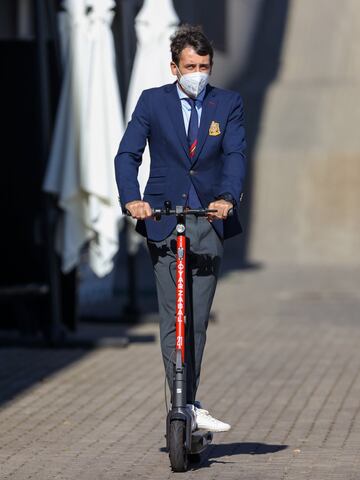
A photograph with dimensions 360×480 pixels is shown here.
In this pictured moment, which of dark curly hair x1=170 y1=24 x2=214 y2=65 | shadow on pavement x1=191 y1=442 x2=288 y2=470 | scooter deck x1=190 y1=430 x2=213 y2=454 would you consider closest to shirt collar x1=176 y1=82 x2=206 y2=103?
dark curly hair x1=170 y1=24 x2=214 y2=65

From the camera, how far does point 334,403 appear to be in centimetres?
854

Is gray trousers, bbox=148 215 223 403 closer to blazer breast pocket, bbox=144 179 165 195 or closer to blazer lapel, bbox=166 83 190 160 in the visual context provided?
blazer breast pocket, bbox=144 179 165 195

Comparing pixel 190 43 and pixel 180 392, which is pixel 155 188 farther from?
pixel 180 392

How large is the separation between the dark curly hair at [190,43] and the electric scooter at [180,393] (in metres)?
0.68

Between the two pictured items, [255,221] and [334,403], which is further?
[255,221]

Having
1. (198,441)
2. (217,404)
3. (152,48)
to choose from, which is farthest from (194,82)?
(152,48)

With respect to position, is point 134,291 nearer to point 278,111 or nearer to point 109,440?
point 109,440

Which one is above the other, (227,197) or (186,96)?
(186,96)

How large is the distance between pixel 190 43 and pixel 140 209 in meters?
0.78

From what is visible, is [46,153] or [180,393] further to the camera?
[46,153]

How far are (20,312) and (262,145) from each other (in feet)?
33.5

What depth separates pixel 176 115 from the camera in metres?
6.64

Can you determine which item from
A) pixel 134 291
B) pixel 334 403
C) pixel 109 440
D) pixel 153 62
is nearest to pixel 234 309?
pixel 134 291

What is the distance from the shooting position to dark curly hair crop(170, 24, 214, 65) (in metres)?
6.48
